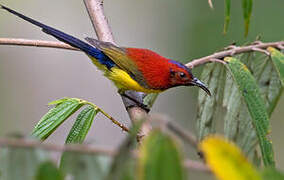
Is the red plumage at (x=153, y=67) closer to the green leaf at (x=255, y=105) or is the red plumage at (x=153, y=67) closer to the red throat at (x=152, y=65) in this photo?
the red throat at (x=152, y=65)

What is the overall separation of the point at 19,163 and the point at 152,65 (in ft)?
8.35

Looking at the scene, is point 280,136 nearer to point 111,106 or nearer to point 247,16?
point 111,106

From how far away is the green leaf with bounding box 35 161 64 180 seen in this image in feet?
3.24

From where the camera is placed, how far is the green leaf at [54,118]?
195cm

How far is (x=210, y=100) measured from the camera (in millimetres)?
2592

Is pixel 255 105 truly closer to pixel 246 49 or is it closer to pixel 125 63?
pixel 246 49

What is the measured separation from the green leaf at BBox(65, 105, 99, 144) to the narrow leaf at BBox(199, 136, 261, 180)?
3.71ft

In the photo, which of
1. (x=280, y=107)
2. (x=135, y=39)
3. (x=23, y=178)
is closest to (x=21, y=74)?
(x=135, y=39)

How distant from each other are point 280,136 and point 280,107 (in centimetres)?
46

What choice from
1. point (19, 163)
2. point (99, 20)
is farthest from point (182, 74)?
point (19, 163)

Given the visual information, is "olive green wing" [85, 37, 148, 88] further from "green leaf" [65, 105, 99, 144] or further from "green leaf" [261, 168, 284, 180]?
"green leaf" [261, 168, 284, 180]

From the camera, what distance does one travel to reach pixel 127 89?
3.50 m

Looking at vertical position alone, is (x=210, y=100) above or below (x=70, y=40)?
below

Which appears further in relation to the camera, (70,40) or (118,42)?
(118,42)
